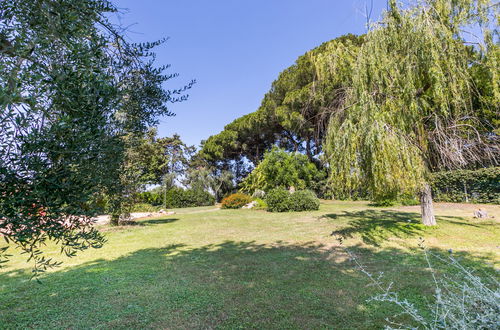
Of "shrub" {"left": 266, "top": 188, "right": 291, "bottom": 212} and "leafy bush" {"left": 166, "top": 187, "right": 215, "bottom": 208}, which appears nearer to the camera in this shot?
"shrub" {"left": 266, "top": 188, "right": 291, "bottom": 212}

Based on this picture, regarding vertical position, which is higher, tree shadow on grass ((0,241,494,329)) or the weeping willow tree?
the weeping willow tree

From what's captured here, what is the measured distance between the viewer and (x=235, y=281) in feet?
13.2

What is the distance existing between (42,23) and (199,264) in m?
4.43

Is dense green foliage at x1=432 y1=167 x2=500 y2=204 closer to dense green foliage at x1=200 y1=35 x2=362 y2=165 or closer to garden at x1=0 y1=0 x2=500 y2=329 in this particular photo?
garden at x1=0 y1=0 x2=500 y2=329

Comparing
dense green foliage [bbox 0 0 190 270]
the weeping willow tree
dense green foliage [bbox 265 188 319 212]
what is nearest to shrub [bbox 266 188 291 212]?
dense green foliage [bbox 265 188 319 212]

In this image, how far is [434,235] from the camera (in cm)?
635

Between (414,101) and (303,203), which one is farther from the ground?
(414,101)

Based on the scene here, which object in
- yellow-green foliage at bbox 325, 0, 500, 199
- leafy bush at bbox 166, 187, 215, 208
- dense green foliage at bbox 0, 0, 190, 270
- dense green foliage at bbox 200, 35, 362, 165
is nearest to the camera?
dense green foliage at bbox 0, 0, 190, 270

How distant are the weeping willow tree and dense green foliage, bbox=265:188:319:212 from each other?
7.32 meters

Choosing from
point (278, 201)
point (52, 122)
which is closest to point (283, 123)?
point (278, 201)

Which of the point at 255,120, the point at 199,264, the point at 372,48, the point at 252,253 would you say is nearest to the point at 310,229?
the point at 252,253

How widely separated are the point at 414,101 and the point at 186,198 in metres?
21.7

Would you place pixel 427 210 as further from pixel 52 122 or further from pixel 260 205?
pixel 260 205

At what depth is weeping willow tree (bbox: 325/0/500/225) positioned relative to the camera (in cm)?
538
